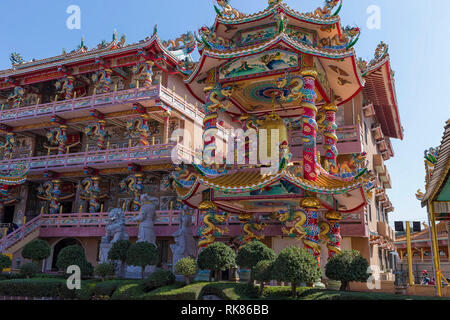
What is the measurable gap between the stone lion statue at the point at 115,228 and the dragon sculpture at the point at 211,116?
6934 mm

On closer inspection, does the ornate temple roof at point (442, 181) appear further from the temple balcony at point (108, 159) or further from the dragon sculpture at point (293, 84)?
the temple balcony at point (108, 159)

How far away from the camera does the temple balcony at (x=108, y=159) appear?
2433 centimetres

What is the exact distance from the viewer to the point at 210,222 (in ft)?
46.0

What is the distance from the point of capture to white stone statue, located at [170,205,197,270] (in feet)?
53.9

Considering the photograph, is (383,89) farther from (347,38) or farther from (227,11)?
(227,11)

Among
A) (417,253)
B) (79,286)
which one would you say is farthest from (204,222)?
(417,253)

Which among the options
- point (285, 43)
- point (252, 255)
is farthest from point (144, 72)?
point (252, 255)

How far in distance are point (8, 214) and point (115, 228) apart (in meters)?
16.1

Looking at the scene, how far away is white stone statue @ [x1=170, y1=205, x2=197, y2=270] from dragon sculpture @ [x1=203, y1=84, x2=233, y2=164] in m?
3.72

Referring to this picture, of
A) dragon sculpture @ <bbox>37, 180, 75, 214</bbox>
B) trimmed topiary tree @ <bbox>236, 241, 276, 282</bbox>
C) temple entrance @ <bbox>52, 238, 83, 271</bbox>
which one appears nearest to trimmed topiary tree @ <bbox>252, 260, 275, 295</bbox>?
trimmed topiary tree @ <bbox>236, 241, 276, 282</bbox>

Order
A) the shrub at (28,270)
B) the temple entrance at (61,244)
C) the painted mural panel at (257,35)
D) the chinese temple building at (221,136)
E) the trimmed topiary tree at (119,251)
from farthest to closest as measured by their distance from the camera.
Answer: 1. the temple entrance at (61,244)
2. the shrub at (28,270)
3. the trimmed topiary tree at (119,251)
4. the painted mural panel at (257,35)
5. the chinese temple building at (221,136)

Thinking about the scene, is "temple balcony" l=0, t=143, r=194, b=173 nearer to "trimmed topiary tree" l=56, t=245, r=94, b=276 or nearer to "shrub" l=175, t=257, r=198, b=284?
"trimmed topiary tree" l=56, t=245, r=94, b=276

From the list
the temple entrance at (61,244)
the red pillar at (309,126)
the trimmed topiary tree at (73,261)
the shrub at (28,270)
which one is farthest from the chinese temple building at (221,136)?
the shrub at (28,270)

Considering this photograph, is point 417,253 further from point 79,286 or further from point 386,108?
point 79,286
